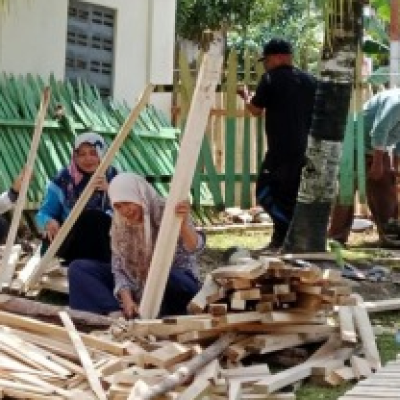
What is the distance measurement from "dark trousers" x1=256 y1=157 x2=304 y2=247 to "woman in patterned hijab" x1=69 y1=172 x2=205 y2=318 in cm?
304

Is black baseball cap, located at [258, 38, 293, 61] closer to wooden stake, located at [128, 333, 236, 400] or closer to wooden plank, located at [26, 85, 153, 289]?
wooden plank, located at [26, 85, 153, 289]

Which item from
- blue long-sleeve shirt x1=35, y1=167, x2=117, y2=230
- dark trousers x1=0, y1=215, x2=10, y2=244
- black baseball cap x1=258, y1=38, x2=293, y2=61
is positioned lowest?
dark trousers x1=0, y1=215, x2=10, y2=244

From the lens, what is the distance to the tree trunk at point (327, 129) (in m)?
7.53

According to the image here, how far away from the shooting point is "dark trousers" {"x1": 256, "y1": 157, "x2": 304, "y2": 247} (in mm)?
8602

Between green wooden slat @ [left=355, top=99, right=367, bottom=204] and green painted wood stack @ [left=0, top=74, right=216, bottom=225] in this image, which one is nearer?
green painted wood stack @ [left=0, top=74, right=216, bottom=225]

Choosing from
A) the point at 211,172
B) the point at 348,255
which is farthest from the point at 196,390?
the point at 211,172

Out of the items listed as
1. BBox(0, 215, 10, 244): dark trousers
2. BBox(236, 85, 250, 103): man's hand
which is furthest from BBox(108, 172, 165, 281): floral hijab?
BBox(236, 85, 250, 103): man's hand

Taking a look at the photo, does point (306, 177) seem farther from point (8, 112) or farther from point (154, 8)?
point (154, 8)

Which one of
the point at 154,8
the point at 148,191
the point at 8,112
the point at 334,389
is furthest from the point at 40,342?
the point at 154,8

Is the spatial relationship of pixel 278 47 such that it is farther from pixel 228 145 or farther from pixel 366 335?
pixel 366 335

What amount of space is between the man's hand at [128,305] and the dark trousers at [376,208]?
4.77 meters

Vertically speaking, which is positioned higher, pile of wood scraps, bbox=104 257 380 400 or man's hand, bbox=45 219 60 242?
man's hand, bbox=45 219 60 242

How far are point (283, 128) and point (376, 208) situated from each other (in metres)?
1.82

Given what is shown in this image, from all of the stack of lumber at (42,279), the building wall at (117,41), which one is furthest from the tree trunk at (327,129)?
the building wall at (117,41)
